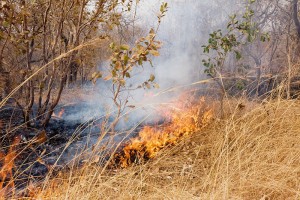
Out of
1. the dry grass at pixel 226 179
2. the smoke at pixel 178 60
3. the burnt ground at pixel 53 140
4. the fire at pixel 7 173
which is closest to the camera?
the dry grass at pixel 226 179

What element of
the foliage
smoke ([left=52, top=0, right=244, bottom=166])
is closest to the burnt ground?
smoke ([left=52, top=0, right=244, bottom=166])

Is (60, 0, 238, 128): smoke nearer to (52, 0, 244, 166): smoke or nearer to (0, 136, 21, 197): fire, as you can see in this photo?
(52, 0, 244, 166): smoke

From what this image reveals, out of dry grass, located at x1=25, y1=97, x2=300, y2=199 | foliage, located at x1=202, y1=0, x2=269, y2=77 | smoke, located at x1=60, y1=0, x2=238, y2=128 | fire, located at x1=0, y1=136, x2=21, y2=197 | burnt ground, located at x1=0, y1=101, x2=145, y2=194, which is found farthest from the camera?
smoke, located at x1=60, y1=0, x2=238, y2=128

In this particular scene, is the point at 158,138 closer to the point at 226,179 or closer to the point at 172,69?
the point at 226,179

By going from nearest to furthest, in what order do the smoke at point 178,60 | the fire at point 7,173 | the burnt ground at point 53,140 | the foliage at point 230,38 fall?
the fire at point 7,173 → the burnt ground at point 53,140 → the foliage at point 230,38 → the smoke at point 178,60

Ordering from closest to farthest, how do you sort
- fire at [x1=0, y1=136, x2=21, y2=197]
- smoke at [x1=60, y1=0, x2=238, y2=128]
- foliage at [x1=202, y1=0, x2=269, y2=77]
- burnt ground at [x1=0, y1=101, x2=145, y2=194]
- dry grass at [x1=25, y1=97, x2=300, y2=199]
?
dry grass at [x1=25, y1=97, x2=300, y2=199] < fire at [x1=0, y1=136, x2=21, y2=197] < burnt ground at [x1=0, y1=101, x2=145, y2=194] < foliage at [x1=202, y1=0, x2=269, y2=77] < smoke at [x1=60, y1=0, x2=238, y2=128]

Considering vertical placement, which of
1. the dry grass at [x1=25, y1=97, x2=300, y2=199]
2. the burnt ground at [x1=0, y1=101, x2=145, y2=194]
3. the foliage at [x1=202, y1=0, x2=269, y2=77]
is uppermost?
the foliage at [x1=202, y1=0, x2=269, y2=77]

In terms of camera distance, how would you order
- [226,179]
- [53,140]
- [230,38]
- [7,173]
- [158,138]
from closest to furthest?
[226,179]
[7,173]
[158,138]
[53,140]
[230,38]

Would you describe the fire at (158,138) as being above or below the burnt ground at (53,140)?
above

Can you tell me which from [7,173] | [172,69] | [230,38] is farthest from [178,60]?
[7,173]

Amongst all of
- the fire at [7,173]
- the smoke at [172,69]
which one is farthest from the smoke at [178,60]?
the fire at [7,173]

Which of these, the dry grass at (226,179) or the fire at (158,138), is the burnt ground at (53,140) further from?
the dry grass at (226,179)

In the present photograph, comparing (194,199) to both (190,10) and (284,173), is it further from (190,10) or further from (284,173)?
(190,10)

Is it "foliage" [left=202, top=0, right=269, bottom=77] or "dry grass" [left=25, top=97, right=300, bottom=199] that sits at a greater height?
"foliage" [left=202, top=0, right=269, bottom=77]
